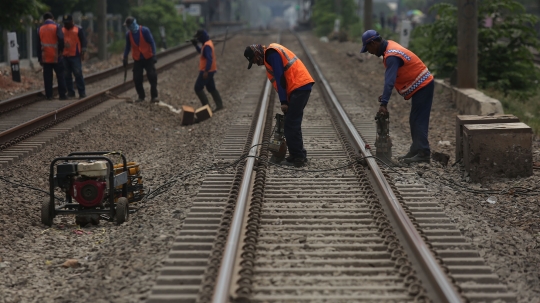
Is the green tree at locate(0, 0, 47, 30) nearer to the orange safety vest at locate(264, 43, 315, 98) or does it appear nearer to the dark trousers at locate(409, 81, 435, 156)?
the orange safety vest at locate(264, 43, 315, 98)

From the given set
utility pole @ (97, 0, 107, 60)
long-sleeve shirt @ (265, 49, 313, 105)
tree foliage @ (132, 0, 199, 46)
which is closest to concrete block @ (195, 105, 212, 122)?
long-sleeve shirt @ (265, 49, 313, 105)

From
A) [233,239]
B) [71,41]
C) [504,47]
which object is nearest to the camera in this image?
[233,239]

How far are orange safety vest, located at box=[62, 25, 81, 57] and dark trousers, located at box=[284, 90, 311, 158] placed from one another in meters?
7.78

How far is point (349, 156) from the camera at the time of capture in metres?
9.41

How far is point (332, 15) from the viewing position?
52219mm

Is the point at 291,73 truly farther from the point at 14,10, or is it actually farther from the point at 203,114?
the point at 14,10

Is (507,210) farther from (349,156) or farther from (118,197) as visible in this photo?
(118,197)

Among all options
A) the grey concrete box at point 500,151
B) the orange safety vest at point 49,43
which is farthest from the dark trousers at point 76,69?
the grey concrete box at point 500,151

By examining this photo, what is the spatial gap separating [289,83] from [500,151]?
2607 millimetres

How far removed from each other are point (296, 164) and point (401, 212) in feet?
9.04

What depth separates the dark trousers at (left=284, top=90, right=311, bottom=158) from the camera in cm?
894

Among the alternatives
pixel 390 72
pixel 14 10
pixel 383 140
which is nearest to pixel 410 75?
pixel 390 72

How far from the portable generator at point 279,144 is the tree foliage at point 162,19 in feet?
100

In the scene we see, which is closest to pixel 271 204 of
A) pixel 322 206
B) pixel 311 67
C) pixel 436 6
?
pixel 322 206
